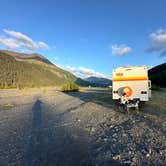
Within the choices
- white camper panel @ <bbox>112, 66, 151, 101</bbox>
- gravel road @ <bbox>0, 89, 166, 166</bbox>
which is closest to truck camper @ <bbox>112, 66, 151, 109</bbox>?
white camper panel @ <bbox>112, 66, 151, 101</bbox>

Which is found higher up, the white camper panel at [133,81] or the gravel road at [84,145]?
the white camper panel at [133,81]

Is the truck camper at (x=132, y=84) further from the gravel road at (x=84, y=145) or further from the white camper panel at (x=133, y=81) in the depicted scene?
the gravel road at (x=84, y=145)

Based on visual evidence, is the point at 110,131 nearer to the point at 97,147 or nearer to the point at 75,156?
the point at 97,147

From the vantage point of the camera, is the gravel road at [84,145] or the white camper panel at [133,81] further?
the white camper panel at [133,81]

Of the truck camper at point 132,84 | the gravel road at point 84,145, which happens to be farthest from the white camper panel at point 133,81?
the gravel road at point 84,145

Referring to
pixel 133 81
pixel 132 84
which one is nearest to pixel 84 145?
pixel 132 84

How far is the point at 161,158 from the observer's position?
4.05m

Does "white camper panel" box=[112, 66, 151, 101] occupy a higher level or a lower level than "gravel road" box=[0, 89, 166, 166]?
higher

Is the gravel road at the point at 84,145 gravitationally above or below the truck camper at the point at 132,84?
below

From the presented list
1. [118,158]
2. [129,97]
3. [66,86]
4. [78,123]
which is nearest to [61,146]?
[118,158]

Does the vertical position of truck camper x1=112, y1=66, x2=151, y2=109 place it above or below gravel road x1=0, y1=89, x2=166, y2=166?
above

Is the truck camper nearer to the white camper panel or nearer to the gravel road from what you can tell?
the white camper panel

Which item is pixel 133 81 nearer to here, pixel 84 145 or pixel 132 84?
pixel 132 84

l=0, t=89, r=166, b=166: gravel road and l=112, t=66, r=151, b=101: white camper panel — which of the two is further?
l=112, t=66, r=151, b=101: white camper panel
